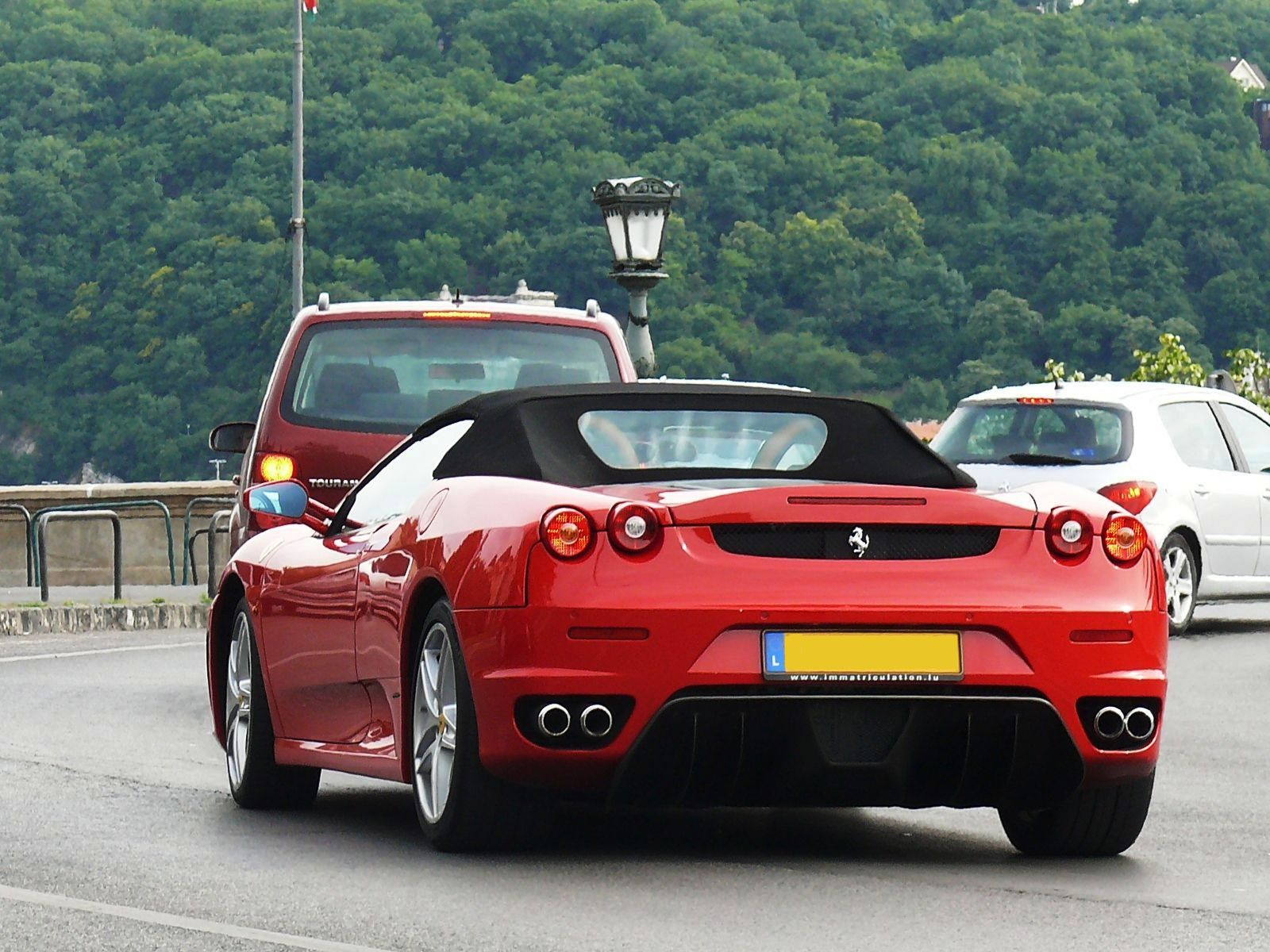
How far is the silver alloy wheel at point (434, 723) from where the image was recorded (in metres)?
7.55

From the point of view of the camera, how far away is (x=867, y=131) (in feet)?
424

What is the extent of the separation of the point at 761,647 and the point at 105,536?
21.8 m

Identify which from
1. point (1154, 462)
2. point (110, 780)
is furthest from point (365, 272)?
point (110, 780)

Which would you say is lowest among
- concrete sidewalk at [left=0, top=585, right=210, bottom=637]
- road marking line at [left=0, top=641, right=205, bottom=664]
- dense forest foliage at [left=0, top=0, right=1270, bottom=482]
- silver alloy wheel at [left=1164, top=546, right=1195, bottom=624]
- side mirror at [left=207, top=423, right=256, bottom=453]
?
dense forest foliage at [left=0, top=0, right=1270, bottom=482]

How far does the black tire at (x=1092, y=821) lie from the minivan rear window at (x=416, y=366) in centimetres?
506

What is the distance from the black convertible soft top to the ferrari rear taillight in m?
9.41

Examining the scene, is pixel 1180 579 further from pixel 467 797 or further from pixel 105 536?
pixel 105 536

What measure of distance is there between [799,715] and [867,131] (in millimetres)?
123678

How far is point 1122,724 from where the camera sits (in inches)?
291

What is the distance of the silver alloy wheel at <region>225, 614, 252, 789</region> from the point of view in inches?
360

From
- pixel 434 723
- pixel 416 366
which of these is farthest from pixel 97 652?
pixel 434 723

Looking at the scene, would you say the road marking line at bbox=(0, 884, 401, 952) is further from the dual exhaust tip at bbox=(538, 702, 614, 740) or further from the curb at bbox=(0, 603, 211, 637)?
the curb at bbox=(0, 603, 211, 637)

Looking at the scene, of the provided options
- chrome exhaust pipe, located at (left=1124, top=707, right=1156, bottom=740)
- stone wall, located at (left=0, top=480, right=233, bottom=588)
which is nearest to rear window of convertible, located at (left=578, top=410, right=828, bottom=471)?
chrome exhaust pipe, located at (left=1124, top=707, right=1156, bottom=740)

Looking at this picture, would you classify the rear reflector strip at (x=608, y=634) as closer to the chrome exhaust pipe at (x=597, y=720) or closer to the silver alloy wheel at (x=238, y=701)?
the chrome exhaust pipe at (x=597, y=720)
